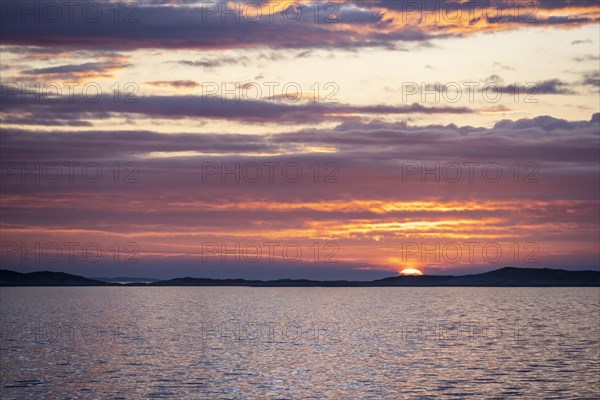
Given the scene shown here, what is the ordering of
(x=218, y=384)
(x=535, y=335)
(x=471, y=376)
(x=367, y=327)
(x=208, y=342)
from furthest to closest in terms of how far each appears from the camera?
(x=367, y=327) < (x=535, y=335) < (x=208, y=342) < (x=471, y=376) < (x=218, y=384)

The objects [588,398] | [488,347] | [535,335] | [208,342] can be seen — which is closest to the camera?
[588,398]

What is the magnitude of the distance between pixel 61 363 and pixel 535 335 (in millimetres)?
69242

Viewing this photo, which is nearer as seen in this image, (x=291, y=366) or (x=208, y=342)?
(x=291, y=366)

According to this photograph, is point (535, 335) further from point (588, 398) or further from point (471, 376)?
point (588, 398)

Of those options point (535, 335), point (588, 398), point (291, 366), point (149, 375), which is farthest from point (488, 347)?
point (149, 375)

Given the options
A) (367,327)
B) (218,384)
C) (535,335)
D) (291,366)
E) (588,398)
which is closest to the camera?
(588,398)

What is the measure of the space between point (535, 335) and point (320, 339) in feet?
107

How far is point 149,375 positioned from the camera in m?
71.9

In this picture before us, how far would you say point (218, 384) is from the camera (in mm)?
66688

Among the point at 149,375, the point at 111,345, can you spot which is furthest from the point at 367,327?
the point at 149,375

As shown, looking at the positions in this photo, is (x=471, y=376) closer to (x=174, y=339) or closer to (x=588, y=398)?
(x=588, y=398)

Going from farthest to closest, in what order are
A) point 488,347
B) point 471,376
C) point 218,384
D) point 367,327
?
point 367,327 < point 488,347 < point 471,376 < point 218,384

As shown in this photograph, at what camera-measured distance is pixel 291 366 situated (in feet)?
257

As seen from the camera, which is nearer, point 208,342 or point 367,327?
point 208,342
